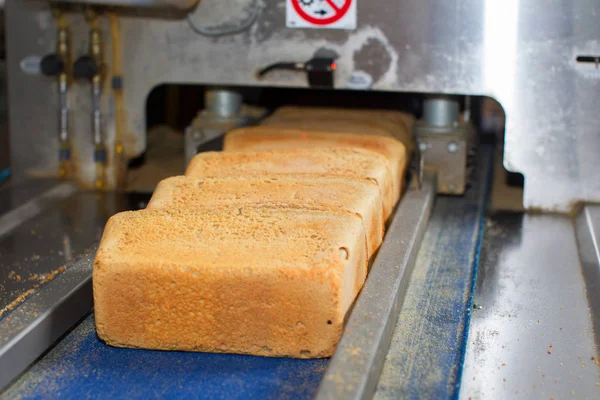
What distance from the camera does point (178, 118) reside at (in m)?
3.83

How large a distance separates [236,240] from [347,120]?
1.20 metres

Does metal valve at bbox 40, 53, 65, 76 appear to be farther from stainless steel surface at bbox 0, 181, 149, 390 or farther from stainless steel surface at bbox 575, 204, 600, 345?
stainless steel surface at bbox 575, 204, 600, 345

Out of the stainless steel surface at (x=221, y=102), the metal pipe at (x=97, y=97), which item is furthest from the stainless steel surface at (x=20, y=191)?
the stainless steel surface at (x=221, y=102)

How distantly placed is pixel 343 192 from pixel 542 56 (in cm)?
91

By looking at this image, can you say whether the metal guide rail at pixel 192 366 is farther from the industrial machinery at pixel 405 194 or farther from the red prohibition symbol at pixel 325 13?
the red prohibition symbol at pixel 325 13

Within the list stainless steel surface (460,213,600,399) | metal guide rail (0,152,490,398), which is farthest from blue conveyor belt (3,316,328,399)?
stainless steel surface (460,213,600,399)

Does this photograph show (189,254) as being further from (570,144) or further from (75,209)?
(570,144)

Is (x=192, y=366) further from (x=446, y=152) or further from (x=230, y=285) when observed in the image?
(x=446, y=152)

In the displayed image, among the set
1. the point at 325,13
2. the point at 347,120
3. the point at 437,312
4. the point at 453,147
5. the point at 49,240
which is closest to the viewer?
the point at 437,312

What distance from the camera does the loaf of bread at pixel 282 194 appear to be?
1.81 meters

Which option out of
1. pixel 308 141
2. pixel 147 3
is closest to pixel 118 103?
pixel 147 3

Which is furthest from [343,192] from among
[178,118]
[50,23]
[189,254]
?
[178,118]

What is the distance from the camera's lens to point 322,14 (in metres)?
2.50

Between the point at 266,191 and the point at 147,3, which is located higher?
the point at 147,3
